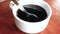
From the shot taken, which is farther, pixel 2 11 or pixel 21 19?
pixel 2 11

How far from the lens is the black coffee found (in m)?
0.57

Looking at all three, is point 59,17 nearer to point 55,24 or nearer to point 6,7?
point 55,24

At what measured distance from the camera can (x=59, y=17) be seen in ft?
2.24

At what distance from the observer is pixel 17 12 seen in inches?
23.5

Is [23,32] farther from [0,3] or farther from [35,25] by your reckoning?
[0,3]

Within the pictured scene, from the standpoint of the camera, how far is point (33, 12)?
603 millimetres

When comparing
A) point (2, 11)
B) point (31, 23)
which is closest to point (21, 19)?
point (31, 23)

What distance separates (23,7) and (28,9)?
0.02 meters

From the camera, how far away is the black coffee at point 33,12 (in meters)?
0.57

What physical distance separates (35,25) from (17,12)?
0.10m

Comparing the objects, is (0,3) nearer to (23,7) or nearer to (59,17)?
(23,7)

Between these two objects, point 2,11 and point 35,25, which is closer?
point 35,25

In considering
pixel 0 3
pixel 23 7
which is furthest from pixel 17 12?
pixel 0 3

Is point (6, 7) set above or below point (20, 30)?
above
